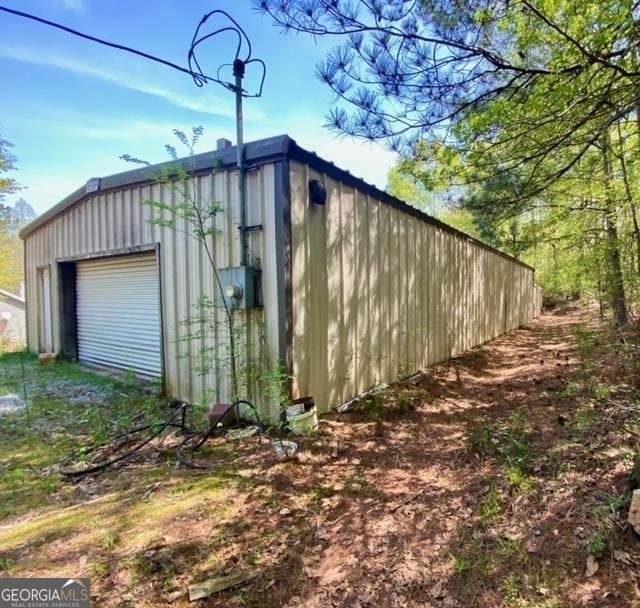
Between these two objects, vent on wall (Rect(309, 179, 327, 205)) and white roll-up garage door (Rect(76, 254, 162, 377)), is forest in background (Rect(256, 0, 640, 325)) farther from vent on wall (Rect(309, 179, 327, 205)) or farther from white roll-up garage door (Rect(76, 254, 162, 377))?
white roll-up garage door (Rect(76, 254, 162, 377))

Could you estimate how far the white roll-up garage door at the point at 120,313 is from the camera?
542 centimetres

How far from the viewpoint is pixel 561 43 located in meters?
2.98

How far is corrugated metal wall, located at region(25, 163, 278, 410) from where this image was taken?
379 cm

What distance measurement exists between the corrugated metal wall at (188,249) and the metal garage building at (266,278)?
0.02 m

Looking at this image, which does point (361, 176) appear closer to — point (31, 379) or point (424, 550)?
point (424, 550)

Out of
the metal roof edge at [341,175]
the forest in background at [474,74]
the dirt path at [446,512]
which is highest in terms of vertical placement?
the forest in background at [474,74]

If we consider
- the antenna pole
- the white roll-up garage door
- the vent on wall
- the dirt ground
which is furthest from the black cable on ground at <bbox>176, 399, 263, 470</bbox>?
the vent on wall

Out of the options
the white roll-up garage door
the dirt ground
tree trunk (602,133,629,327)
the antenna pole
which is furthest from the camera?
the white roll-up garage door

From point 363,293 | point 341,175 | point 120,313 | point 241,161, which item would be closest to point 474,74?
point 341,175

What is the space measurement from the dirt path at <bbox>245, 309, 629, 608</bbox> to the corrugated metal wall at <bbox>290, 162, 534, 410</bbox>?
2.42 feet

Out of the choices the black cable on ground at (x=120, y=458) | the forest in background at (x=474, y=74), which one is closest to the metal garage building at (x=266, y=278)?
the black cable on ground at (x=120, y=458)

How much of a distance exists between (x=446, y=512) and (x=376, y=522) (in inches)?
17.7

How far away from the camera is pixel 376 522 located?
2.37 meters

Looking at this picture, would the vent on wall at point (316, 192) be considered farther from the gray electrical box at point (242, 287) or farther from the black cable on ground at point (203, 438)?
the black cable on ground at point (203, 438)
